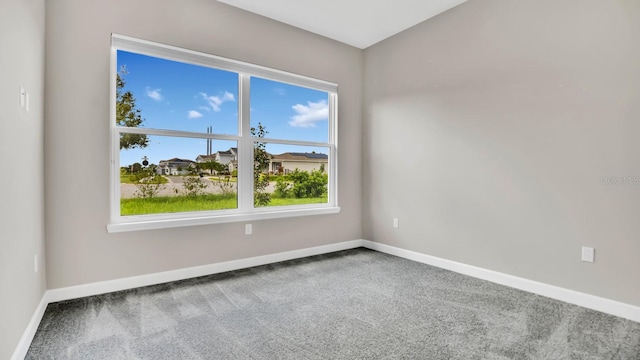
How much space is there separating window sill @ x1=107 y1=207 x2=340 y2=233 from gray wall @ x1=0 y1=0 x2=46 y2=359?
0.54 m

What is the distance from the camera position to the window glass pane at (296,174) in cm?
364

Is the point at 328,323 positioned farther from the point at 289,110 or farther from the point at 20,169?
the point at 289,110

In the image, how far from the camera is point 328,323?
210cm

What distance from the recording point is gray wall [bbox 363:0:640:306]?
2.24 metres

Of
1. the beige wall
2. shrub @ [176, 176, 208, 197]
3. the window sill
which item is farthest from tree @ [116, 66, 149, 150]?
the window sill

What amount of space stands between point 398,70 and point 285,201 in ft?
7.07

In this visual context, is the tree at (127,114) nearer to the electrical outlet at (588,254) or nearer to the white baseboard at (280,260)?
the white baseboard at (280,260)

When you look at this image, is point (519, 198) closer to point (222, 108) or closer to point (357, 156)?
point (357, 156)

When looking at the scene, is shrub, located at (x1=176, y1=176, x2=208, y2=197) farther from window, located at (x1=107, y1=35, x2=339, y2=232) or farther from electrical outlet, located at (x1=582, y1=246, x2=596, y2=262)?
electrical outlet, located at (x1=582, y1=246, x2=596, y2=262)

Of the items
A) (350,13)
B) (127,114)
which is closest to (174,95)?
(127,114)

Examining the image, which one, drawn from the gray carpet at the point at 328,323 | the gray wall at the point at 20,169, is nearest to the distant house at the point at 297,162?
the gray carpet at the point at 328,323

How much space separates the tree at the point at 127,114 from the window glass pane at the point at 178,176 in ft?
0.18

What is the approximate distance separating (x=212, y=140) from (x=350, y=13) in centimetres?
203

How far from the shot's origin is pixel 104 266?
8.47 ft
